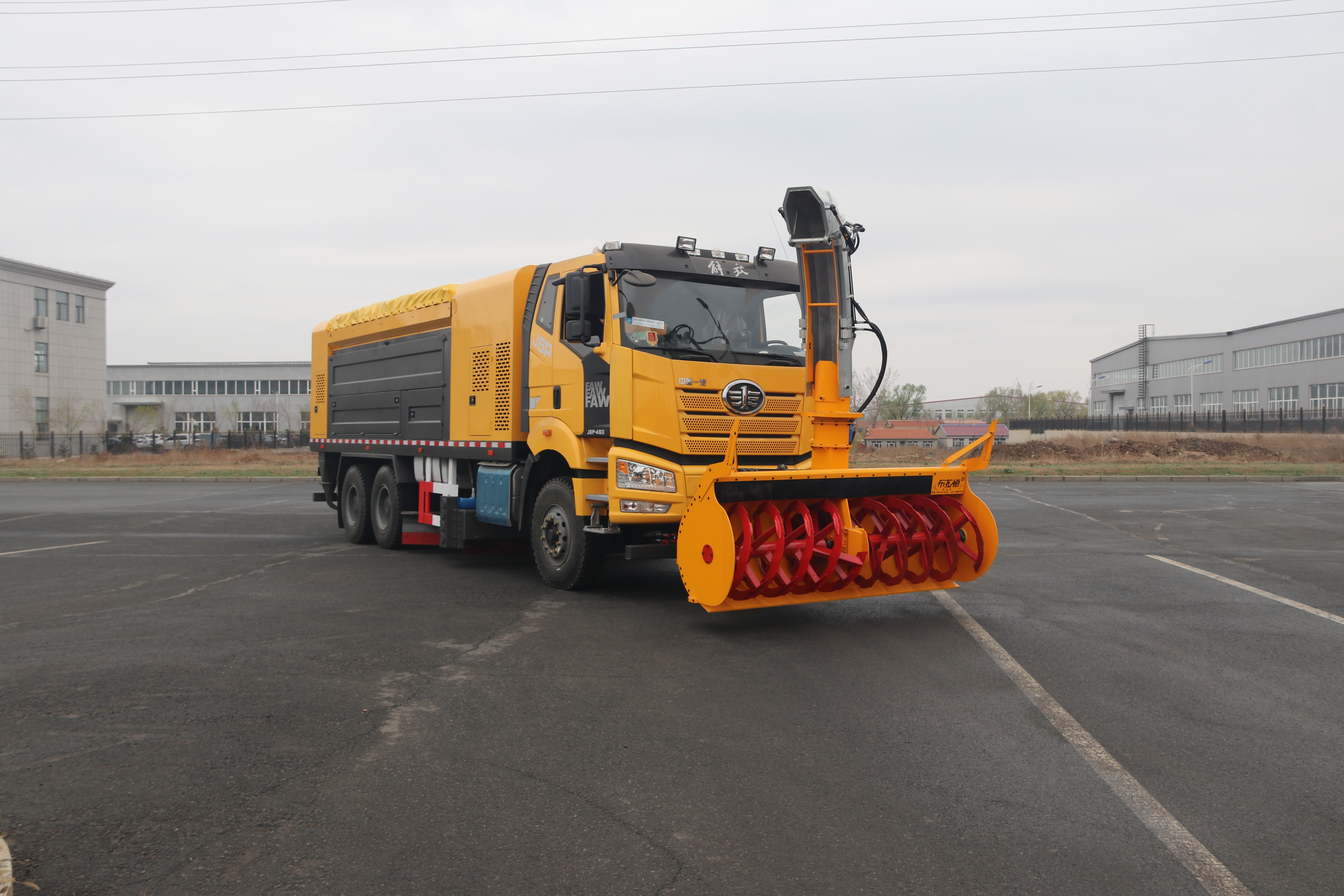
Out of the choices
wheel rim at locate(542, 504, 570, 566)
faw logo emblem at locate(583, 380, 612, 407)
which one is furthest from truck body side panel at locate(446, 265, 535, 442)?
faw logo emblem at locate(583, 380, 612, 407)

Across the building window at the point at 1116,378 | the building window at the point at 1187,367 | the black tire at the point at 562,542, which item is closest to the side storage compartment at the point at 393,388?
the black tire at the point at 562,542

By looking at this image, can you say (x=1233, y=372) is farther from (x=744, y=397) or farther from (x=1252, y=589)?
(x=744, y=397)

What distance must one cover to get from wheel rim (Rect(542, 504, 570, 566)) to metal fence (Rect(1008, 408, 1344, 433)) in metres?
53.1

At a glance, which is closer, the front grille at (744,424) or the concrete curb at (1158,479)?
the front grille at (744,424)

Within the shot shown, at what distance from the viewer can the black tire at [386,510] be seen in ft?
41.7

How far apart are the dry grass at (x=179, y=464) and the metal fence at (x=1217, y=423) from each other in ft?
154

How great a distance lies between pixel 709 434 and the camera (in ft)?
27.1

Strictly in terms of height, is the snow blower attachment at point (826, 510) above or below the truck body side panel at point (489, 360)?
below

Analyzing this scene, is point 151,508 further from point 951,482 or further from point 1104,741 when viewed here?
point 1104,741

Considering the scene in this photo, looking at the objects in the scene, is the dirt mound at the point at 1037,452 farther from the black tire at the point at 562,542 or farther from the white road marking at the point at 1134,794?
the white road marking at the point at 1134,794

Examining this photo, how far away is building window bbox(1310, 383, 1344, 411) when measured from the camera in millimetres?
63625

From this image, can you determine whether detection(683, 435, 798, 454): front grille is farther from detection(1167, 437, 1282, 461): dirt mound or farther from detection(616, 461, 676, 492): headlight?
detection(1167, 437, 1282, 461): dirt mound

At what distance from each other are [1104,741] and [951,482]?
3.76 metres

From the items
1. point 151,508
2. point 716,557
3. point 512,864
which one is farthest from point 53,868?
point 151,508
